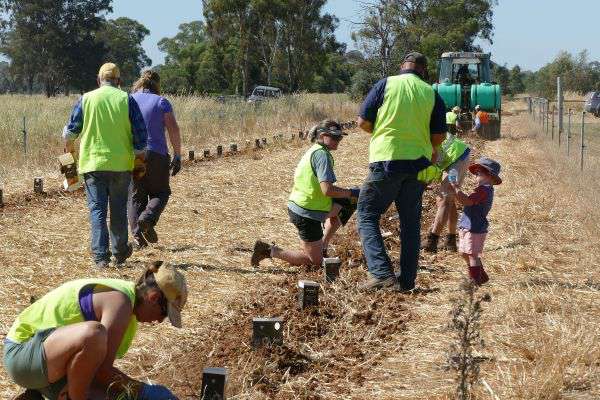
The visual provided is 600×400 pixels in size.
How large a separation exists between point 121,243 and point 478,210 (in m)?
2.97

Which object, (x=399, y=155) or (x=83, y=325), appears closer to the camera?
(x=83, y=325)

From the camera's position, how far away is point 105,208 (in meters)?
7.75

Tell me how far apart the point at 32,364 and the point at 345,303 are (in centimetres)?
297

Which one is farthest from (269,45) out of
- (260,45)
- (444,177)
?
(444,177)

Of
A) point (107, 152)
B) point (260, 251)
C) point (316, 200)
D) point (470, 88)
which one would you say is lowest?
point (260, 251)

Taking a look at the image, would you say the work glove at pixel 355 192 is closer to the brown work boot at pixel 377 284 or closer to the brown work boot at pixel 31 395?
the brown work boot at pixel 377 284

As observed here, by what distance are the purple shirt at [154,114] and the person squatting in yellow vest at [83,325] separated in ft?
14.7

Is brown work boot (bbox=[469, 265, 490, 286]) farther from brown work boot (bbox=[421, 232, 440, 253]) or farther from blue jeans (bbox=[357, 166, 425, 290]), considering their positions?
brown work boot (bbox=[421, 232, 440, 253])

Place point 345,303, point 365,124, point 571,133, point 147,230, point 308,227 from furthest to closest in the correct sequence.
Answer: point 571,133, point 147,230, point 308,227, point 365,124, point 345,303

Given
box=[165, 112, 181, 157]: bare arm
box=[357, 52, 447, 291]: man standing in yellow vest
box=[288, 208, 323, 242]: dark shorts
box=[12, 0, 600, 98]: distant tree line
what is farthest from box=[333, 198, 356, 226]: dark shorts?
box=[12, 0, 600, 98]: distant tree line

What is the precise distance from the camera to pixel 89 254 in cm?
842

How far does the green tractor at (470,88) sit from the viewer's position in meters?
25.8

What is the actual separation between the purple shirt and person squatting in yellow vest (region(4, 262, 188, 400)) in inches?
177

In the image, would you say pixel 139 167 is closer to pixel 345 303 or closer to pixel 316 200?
pixel 316 200
